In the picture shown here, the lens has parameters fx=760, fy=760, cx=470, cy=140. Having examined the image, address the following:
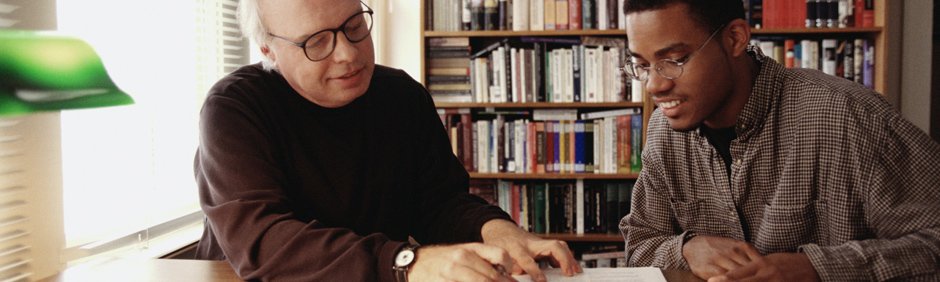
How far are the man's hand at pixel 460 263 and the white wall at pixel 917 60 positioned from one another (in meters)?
3.06

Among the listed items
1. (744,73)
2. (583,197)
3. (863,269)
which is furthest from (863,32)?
(863,269)

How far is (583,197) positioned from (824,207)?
6.58ft

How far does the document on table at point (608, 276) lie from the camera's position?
1.08 m

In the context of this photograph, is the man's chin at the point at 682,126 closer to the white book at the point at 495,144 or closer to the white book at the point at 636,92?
the white book at the point at 636,92

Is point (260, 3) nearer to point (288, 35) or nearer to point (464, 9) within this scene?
point (288, 35)

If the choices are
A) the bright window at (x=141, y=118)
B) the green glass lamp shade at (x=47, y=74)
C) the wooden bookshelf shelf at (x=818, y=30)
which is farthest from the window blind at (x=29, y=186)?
the wooden bookshelf shelf at (x=818, y=30)

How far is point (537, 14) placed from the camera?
3242 millimetres

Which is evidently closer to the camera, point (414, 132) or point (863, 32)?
point (414, 132)

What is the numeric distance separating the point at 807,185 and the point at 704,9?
375 mm

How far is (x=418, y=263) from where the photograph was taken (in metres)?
1.02

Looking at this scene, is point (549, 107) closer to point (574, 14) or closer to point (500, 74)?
point (500, 74)

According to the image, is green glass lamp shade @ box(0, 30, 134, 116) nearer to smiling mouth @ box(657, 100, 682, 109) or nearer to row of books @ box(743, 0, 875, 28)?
smiling mouth @ box(657, 100, 682, 109)

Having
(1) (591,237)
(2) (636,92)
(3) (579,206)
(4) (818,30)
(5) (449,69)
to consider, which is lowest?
(1) (591,237)

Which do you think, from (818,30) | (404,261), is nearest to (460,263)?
(404,261)
